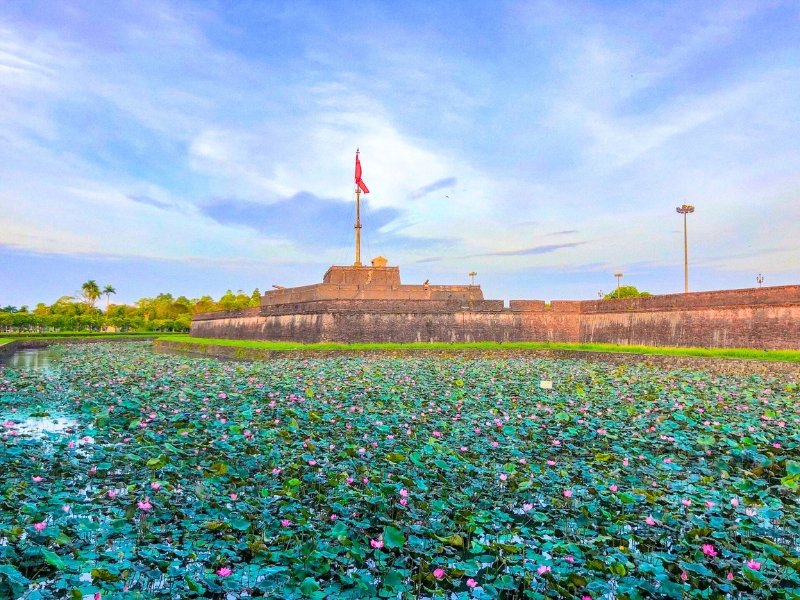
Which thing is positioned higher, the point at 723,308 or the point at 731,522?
the point at 723,308

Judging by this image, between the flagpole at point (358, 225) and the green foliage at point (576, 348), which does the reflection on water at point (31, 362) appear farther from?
the flagpole at point (358, 225)

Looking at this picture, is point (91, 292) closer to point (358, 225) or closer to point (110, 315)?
point (110, 315)

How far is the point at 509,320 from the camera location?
18688 mm

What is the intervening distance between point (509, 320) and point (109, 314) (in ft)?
154

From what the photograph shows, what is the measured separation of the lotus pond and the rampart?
9.12 metres

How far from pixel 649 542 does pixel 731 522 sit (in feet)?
1.88

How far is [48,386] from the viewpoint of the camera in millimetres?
8148

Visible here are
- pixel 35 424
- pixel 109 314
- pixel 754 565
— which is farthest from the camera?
pixel 109 314

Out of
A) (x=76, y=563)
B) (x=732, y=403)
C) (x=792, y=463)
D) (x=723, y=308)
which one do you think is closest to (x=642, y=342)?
(x=723, y=308)

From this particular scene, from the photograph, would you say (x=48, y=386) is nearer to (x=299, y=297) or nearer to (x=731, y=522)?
(x=731, y=522)

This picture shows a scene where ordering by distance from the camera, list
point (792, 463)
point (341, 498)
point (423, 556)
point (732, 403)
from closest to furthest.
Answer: point (423, 556), point (341, 498), point (792, 463), point (732, 403)

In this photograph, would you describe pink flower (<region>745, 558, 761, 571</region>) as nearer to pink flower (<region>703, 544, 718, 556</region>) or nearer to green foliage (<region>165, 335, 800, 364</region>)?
pink flower (<region>703, 544, 718, 556</region>)

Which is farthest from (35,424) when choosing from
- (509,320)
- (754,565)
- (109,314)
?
(109,314)

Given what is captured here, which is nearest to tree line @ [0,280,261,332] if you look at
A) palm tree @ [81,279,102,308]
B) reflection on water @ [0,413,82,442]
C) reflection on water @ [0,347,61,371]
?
palm tree @ [81,279,102,308]
